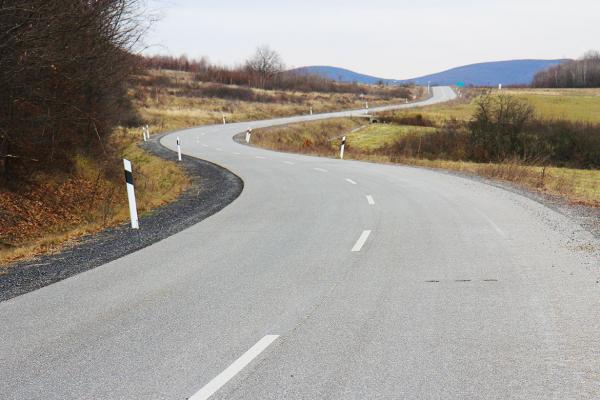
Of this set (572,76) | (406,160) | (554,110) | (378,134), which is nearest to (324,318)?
(406,160)

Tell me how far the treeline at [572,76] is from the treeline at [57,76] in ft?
464

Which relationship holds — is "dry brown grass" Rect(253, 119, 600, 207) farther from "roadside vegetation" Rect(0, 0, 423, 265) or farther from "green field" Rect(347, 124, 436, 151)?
"roadside vegetation" Rect(0, 0, 423, 265)

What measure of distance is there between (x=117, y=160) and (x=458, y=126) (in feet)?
105

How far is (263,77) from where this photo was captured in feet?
429

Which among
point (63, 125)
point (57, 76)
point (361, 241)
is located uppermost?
point (57, 76)

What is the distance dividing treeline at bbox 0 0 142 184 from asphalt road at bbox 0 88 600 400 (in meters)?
4.56

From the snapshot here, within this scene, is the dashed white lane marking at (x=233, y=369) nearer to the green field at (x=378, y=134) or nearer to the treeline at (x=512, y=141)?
the treeline at (x=512, y=141)

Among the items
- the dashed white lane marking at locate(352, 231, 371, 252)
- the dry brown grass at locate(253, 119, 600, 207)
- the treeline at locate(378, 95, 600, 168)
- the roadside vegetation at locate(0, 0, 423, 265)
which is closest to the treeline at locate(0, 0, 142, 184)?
the roadside vegetation at locate(0, 0, 423, 265)

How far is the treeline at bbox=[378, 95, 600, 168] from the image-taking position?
1503 inches

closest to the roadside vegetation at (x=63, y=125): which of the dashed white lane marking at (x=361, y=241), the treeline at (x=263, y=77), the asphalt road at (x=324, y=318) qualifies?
the asphalt road at (x=324, y=318)

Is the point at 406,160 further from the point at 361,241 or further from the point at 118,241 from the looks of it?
the point at 118,241

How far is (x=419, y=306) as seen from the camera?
18.2 feet

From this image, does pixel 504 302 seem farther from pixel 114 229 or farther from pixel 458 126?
pixel 458 126

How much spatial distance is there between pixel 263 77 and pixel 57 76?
120 meters
